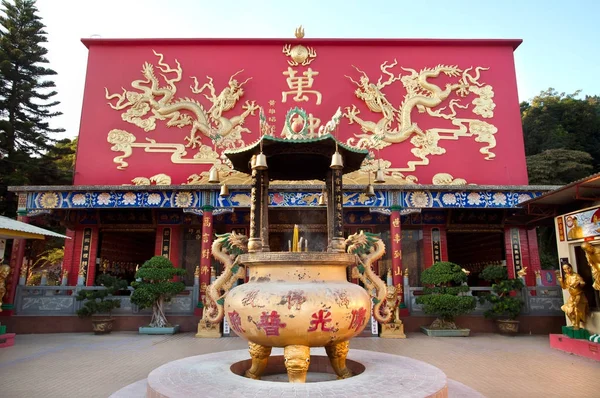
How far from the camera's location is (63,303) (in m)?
10.9

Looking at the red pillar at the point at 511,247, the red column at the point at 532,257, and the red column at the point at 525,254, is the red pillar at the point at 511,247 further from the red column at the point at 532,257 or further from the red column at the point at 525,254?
the red column at the point at 532,257

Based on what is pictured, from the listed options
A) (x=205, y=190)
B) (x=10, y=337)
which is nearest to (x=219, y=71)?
(x=205, y=190)

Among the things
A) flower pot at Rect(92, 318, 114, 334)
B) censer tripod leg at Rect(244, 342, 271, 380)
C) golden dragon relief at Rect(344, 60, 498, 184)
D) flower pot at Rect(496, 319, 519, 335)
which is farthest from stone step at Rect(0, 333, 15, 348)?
flower pot at Rect(496, 319, 519, 335)

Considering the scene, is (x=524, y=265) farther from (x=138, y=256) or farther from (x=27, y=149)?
(x=27, y=149)

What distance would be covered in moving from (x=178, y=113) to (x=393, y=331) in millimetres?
9739

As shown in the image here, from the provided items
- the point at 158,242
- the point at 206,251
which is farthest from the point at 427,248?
the point at 158,242

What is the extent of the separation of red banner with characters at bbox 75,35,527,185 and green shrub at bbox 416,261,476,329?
3.69m

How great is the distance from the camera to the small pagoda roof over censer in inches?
203

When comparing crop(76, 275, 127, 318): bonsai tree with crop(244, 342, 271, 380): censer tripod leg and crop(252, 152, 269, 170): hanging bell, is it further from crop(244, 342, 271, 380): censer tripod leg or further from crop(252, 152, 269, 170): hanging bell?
crop(252, 152, 269, 170): hanging bell

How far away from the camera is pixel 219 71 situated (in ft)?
Answer: 47.4

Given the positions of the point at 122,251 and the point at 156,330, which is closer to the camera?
the point at 156,330

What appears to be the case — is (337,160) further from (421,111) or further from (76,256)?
(76,256)

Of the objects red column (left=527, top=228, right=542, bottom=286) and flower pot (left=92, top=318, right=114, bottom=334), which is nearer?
flower pot (left=92, top=318, right=114, bottom=334)

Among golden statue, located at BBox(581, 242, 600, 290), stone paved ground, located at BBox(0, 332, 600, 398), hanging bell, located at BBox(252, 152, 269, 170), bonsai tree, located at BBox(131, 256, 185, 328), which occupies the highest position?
hanging bell, located at BBox(252, 152, 269, 170)
